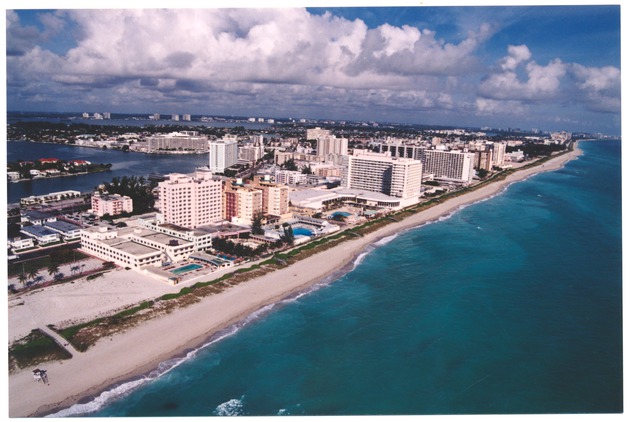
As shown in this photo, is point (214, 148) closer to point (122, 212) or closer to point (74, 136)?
point (122, 212)

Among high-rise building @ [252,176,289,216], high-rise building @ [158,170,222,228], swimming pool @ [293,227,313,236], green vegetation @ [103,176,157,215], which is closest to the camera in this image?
high-rise building @ [158,170,222,228]

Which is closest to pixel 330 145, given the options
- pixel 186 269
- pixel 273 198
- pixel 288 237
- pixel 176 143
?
pixel 176 143

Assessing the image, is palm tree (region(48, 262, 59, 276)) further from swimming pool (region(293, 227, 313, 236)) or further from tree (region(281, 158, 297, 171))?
tree (region(281, 158, 297, 171))

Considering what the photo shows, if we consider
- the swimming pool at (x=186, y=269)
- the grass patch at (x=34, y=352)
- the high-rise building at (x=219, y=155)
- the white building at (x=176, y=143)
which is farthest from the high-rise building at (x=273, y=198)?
the white building at (x=176, y=143)

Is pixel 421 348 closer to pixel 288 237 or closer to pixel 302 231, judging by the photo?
pixel 288 237

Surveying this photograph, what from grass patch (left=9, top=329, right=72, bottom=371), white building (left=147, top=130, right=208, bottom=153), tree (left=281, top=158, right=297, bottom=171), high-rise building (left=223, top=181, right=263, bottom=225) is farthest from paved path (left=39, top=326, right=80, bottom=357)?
white building (left=147, top=130, right=208, bottom=153)

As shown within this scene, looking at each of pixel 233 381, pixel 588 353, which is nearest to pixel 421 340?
pixel 588 353
